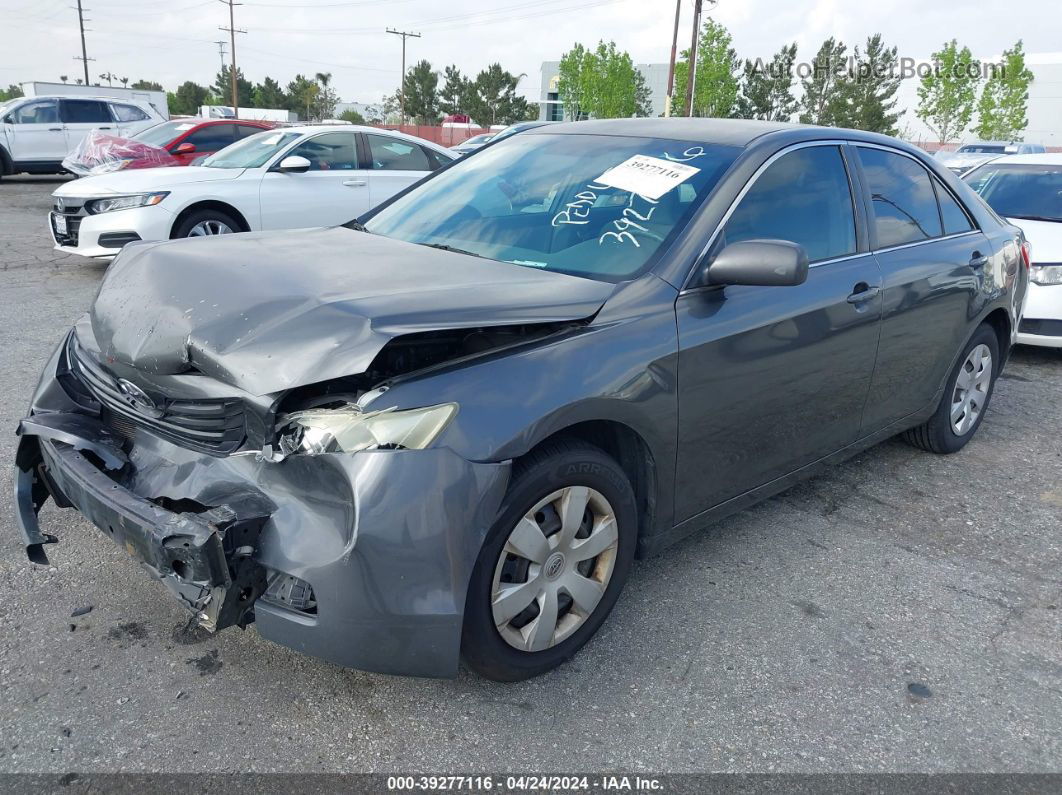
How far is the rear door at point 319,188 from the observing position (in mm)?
8242

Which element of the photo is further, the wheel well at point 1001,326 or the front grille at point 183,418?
the wheel well at point 1001,326

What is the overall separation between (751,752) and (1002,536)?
6.73 ft

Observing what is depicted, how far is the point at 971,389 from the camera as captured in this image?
4543 millimetres

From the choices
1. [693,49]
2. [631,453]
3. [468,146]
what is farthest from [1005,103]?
[631,453]

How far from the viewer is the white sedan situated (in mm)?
7723

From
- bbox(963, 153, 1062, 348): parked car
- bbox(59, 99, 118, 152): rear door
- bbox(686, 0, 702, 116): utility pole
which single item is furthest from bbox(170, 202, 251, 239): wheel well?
bbox(686, 0, 702, 116): utility pole

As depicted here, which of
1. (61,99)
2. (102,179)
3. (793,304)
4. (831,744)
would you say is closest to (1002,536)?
(793,304)

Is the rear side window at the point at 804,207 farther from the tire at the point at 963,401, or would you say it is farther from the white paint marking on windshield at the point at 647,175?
the tire at the point at 963,401

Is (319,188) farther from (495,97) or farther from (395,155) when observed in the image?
(495,97)

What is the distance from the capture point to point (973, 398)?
459 cm

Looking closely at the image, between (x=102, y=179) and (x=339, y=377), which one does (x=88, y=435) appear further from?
(x=102, y=179)

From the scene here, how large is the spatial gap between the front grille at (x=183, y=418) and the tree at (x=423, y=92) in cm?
8462

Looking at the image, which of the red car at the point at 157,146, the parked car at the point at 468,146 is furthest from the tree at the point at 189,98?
the red car at the point at 157,146

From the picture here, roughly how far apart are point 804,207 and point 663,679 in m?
1.88
